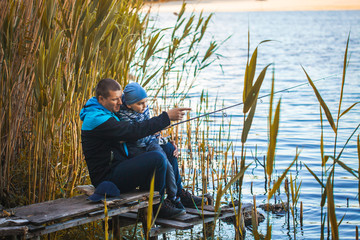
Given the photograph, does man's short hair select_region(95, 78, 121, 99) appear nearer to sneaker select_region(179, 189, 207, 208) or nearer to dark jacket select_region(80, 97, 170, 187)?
dark jacket select_region(80, 97, 170, 187)

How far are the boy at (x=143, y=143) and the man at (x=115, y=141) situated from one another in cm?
10

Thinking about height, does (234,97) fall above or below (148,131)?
below

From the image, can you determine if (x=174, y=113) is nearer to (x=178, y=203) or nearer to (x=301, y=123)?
(x=178, y=203)

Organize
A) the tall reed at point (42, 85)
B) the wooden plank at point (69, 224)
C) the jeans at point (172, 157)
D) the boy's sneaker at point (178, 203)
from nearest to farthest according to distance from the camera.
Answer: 1. the wooden plank at point (69, 224)
2. the tall reed at point (42, 85)
3. the boy's sneaker at point (178, 203)
4. the jeans at point (172, 157)

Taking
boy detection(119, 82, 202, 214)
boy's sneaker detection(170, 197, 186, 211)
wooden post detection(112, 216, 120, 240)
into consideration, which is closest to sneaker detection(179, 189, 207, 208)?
boy detection(119, 82, 202, 214)

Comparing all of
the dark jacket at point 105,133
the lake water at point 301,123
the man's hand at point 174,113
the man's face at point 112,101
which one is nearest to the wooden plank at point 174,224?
the dark jacket at point 105,133

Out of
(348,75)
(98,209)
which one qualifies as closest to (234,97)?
(348,75)

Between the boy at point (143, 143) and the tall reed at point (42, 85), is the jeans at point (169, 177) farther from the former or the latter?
the tall reed at point (42, 85)

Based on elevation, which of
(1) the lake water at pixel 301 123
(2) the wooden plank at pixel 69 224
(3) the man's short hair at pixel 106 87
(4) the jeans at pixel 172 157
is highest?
(3) the man's short hair at pixel 106 87

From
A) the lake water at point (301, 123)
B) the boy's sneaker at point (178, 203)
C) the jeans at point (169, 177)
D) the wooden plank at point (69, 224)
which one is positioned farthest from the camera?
the lake water at point (301, 123)

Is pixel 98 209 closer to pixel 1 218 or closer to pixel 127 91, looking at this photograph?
pixel 1 218

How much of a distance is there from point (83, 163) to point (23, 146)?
1.63 feet

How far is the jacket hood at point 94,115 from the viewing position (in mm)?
3188

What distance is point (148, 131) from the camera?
3.21 meters
